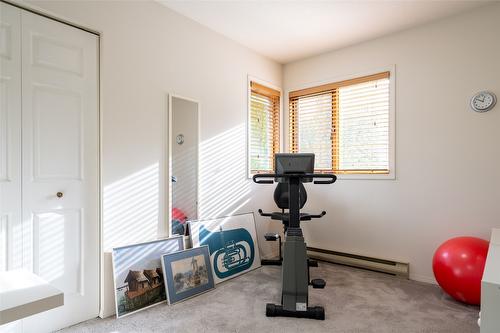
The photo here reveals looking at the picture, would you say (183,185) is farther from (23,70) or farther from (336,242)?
(336,242)

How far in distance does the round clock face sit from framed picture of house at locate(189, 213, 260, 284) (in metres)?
2.58

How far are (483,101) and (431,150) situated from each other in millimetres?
618

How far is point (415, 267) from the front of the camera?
3178 mm

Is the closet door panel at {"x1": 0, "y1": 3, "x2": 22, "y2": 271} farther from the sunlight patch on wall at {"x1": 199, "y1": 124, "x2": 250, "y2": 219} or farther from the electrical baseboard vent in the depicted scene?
the electrical baseboard vent

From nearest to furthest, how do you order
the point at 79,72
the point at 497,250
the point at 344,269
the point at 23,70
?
the point at 497,250 → the point at 23,70 → the point at 79,72 → the point at 344,269

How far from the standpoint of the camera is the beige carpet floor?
217 cm

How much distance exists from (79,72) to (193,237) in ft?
5.70

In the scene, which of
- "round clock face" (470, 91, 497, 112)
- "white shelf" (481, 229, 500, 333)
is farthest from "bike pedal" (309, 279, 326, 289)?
"round clock face" (470, 91, 497, 112)

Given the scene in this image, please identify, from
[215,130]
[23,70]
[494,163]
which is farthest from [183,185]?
[494,163]

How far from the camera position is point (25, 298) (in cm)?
91

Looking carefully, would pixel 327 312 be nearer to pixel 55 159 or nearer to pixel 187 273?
pixel 187 273

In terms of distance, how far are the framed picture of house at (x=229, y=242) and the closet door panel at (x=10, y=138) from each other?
4.61 ft

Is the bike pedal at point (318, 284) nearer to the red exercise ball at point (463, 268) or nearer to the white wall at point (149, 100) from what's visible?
the red exercise ball at point (463, 268)

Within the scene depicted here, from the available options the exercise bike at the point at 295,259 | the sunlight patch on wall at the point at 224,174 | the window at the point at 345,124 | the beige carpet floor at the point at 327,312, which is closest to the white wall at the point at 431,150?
the window at the point at 345,124
